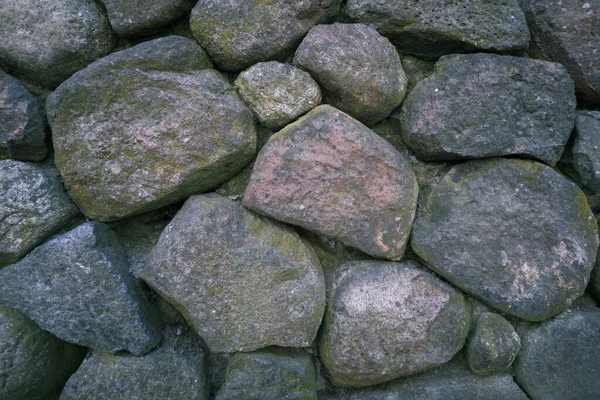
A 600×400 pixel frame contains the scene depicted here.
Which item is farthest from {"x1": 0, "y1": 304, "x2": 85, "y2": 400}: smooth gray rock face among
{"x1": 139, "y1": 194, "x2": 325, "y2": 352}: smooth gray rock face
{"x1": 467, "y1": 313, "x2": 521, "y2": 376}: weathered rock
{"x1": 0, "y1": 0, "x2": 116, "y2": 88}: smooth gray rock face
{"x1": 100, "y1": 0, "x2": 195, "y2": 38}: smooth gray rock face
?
{"x1": 467, "y1": 313, "x2": 521, "y2": 376}: weathered rock

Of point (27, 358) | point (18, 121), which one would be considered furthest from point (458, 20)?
point (27, 358)

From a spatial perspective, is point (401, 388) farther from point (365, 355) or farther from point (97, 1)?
point (97, 1)

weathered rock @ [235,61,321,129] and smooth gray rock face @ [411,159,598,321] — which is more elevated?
→ weathered rock @ [235,61,321,129]

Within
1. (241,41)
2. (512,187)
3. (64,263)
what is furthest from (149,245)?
(512,187)

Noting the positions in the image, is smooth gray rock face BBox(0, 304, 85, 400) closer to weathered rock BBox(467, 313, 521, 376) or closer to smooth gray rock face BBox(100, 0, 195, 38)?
smooth gray rock face BBox(100, 0, 195, 38)

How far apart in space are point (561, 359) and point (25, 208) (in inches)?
56.0

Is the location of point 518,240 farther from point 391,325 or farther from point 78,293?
point 78,293

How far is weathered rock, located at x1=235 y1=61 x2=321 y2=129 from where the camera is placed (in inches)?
39.3

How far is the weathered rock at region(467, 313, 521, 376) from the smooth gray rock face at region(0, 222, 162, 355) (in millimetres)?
835

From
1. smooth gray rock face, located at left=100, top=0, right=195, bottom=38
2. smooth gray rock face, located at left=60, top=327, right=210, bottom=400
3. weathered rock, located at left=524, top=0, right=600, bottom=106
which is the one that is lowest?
smooth gray rock face, located at left=60, top=327, right=210, bottom=400

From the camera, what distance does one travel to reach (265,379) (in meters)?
0.96

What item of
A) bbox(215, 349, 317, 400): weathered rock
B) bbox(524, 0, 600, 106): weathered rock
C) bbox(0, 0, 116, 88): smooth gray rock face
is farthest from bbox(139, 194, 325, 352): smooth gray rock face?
bbox(524, 0, 600, 106): weathered rock

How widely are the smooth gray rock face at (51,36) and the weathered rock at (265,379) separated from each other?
2.88 ft

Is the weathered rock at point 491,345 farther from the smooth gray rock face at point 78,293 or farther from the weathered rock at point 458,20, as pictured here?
the smooth gray rock face at point 78,293
